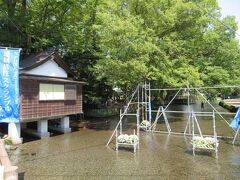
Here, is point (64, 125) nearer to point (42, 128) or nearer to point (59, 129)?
point (59, 129)

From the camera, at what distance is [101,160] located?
11086 mm

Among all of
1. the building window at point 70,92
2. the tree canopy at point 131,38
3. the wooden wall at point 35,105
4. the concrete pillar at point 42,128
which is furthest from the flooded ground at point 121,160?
the tree canopy at point 131,38

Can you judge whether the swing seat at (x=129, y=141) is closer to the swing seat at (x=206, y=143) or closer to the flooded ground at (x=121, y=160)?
the flooded ground at (x=121, y=160)

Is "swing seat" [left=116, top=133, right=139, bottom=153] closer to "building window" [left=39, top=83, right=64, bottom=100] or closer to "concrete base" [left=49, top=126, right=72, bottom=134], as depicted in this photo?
"building window" [left=39, top=83, right=64, bottom=100]

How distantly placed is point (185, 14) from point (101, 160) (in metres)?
14.0

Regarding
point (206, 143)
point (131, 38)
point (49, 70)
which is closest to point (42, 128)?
point (49, 70)

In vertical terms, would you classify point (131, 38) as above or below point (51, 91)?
above

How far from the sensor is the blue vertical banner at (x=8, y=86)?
1343 cm

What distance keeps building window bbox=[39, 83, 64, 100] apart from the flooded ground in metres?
2.76

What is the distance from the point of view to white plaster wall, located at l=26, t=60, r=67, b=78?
16075mm

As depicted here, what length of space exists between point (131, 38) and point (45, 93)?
6659 mm

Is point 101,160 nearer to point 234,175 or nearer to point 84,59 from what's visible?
point 234,175

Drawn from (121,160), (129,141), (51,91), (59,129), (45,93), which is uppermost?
(51,91)

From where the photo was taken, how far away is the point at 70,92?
17.9 meters
